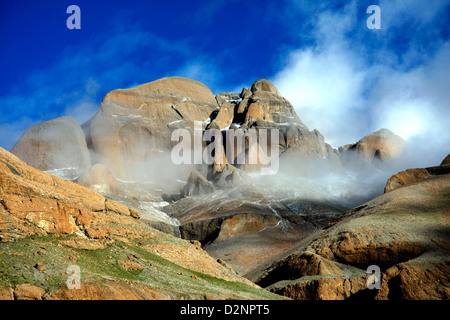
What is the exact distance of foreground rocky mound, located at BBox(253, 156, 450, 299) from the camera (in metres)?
32.5

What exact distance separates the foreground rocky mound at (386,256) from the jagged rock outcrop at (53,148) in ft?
328

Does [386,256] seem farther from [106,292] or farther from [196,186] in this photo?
[196,186]

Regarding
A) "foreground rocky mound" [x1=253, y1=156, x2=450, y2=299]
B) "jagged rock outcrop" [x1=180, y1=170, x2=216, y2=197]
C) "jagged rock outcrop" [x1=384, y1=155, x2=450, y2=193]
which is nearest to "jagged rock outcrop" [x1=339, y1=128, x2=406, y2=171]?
"jagged rock outcrop" [x1=180, y1=170, x2=216, y2=197]

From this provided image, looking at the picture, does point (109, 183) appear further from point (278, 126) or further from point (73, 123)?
point (278, 126)

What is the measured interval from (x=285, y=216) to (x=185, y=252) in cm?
6889

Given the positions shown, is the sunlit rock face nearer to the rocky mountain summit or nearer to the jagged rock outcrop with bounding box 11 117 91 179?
the jagged rock outcrop with bounding box 11 117 91 179

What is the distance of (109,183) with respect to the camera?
121m

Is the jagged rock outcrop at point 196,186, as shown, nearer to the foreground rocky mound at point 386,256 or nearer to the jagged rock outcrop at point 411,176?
the jagged rock outcrop at point 411,176

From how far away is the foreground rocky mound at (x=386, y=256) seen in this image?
107ft

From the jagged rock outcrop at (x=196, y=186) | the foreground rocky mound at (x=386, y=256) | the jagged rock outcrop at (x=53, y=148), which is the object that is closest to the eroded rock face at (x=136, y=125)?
the jagged rock outcrop at (x=53, y=148)

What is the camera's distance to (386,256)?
43594mm

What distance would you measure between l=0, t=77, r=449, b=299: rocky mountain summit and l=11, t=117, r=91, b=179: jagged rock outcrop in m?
0.38

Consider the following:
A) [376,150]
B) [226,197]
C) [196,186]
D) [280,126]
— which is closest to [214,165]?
[196,186]
